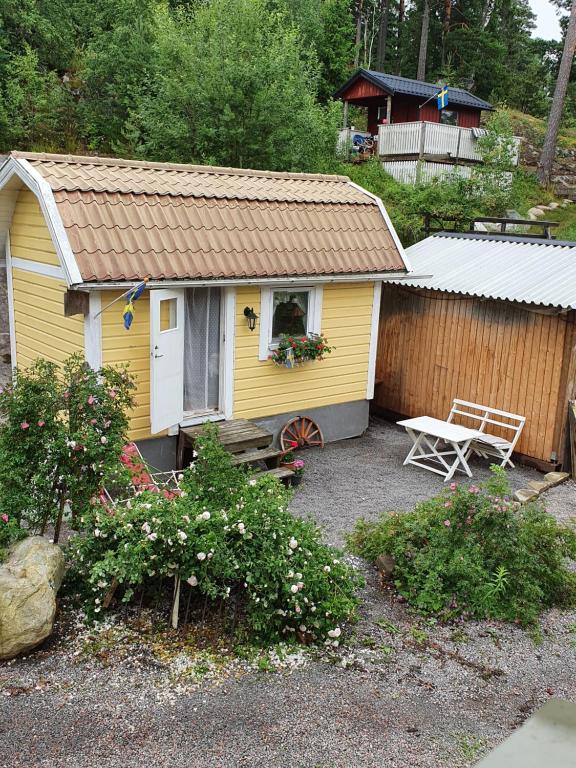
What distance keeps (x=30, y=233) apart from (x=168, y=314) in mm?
2312

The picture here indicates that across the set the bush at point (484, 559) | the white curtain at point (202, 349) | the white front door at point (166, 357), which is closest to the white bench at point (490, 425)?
the bush at point (484, 559)

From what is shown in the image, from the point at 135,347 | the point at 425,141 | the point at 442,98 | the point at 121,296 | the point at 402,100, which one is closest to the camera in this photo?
the point at 121,296

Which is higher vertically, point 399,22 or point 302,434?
point 399,22

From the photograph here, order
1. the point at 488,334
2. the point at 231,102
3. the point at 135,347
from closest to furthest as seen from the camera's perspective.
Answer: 1. the point at 135,347
2. the point at 488,334
3. the point at 231,102

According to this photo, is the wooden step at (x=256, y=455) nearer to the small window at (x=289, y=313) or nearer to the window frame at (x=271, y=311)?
the window frame at (x=271, y=311)

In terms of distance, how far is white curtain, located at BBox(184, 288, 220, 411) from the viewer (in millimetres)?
9398

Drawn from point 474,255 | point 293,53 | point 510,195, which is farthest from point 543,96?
point 474,255

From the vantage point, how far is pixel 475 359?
36.6ft

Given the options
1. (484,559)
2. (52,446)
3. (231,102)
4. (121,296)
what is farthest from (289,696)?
Answer: (231,102)

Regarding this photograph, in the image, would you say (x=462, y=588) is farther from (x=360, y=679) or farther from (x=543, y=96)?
(x=543, y=96)

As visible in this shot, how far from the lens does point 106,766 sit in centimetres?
411

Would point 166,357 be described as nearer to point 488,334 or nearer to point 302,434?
point 302,434

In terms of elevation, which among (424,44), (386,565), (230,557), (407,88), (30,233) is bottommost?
(386,565)

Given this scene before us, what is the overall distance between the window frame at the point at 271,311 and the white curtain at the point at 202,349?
2.20 feet
